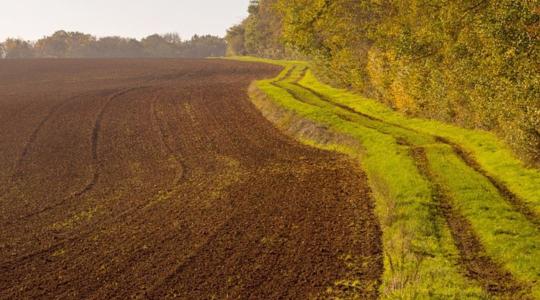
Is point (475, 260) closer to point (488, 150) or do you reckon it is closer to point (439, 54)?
point (488, 150)

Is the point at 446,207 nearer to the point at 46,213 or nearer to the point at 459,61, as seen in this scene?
the point at 459,61

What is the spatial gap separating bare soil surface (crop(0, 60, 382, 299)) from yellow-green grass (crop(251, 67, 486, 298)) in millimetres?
528

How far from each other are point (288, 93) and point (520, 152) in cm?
2489

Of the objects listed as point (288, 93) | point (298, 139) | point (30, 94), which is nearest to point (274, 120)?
point (298, 139)

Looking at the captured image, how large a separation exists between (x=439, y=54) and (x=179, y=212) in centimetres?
1848

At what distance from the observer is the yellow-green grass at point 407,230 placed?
38.3ft

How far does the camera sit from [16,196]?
66.9ft

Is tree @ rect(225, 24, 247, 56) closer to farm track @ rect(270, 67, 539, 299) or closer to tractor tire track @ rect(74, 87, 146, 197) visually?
tractor tire track @ rect(74, 87, 146, 197)

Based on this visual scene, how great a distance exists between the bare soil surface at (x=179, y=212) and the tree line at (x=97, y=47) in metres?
140

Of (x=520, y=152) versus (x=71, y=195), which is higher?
(x=520, y=152)

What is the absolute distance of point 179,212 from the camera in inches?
697

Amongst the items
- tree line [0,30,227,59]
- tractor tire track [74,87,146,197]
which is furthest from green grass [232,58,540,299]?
tree line [0,30,227,59]

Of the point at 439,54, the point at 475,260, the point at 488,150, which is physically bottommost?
the point at 475,260

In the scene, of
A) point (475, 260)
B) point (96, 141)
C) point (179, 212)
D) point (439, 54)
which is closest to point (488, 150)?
point (439, 54)
